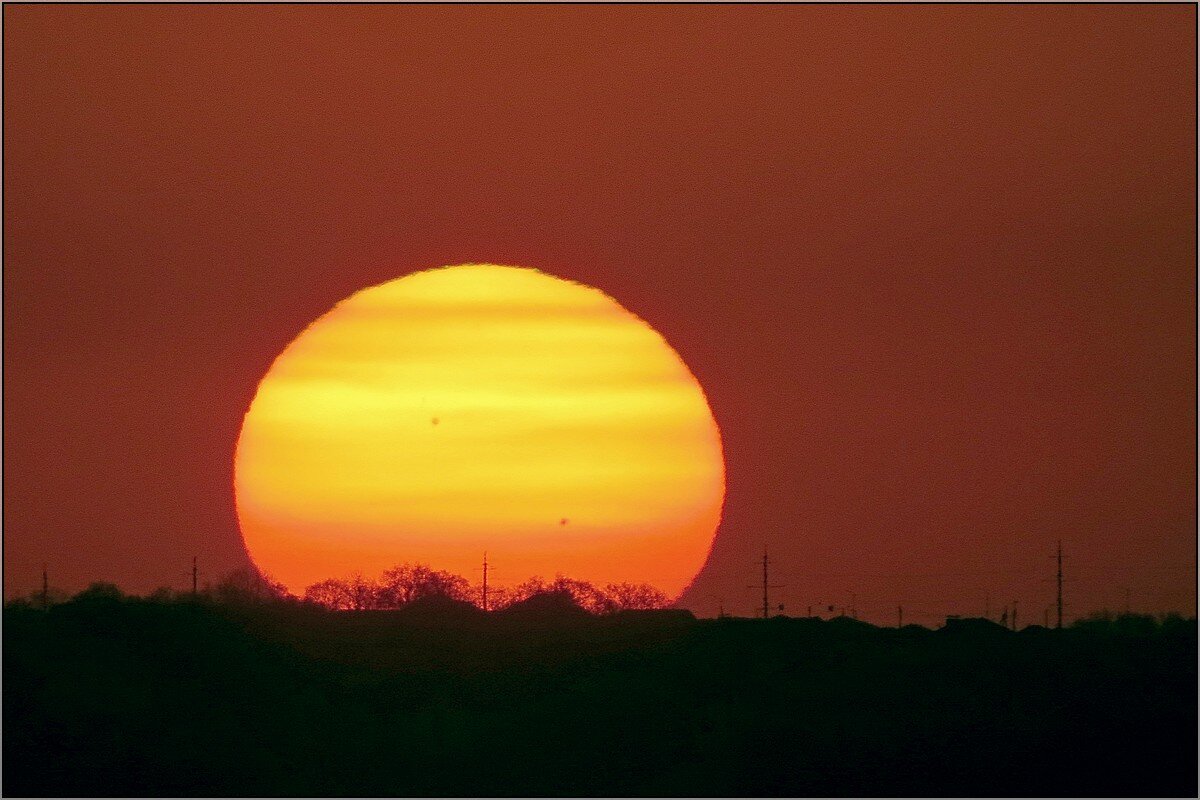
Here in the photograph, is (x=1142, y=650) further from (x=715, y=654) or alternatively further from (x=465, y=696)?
(x=465, y=696)

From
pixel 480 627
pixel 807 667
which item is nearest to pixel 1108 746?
pixel 807 667

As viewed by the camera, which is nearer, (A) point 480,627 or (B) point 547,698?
(B) point 547,698

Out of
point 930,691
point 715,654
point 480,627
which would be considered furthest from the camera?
point 480,627

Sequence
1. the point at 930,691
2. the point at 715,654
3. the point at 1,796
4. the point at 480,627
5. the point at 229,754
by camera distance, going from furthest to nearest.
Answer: the point at 480,627, the point at 715,654, the point at 930,691, the point at 229,754, the point at 1,796

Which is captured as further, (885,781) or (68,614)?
(68,614)

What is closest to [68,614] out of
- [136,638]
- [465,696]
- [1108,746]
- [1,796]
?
[136,638]

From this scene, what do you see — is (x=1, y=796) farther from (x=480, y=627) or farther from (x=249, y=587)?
(x=249, y=587)
